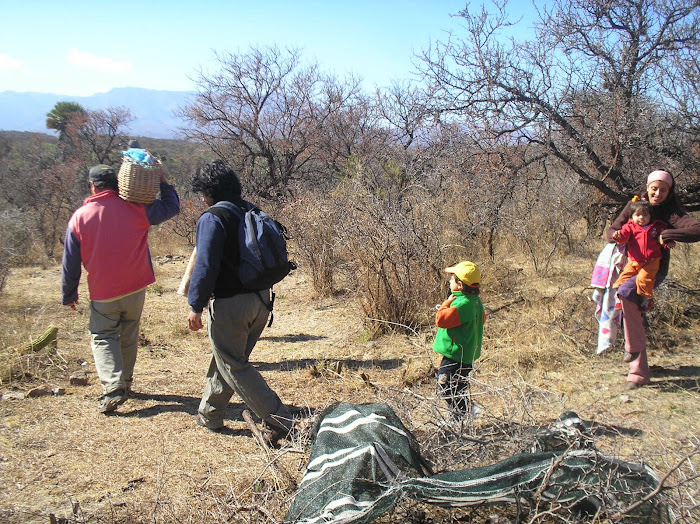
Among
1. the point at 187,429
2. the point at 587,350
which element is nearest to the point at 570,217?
the point at 587,350

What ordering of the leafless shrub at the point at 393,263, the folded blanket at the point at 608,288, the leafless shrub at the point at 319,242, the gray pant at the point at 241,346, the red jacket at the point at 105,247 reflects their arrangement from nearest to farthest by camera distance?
1. the gray pant at the point at 241,346
2. the red jacket at the point at 105,247
3. the folded blanket at the point at 608,288
4. the leafless shrub at the point at 393,263
5. the leafless shrub at the point at 319,242

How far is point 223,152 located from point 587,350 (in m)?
10.6

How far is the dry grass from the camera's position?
2393 mm

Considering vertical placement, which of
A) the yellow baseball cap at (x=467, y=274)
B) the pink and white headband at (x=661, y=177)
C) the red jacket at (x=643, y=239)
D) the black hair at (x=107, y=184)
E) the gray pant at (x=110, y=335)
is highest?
the pink and white headband at (x=661, y=177)

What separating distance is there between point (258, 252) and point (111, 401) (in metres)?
1.67

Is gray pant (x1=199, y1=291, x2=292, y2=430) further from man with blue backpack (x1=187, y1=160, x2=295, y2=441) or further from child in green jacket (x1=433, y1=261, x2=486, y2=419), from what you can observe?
child in green jacket (x1=433, y1=261, x2=486, y2=419)

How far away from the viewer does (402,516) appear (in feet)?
6.31

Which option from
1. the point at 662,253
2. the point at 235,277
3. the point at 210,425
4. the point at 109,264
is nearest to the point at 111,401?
the point at 210,425

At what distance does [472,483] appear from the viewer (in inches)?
71.8

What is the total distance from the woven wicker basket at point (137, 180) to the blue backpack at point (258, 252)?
34.4 inches

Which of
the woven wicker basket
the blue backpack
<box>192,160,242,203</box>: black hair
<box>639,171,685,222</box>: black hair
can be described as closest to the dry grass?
the blue backpack

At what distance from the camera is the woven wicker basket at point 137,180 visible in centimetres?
357

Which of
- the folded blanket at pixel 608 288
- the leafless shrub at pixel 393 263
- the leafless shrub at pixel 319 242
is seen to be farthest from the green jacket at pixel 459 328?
the leafless shrub at pixel 319 242

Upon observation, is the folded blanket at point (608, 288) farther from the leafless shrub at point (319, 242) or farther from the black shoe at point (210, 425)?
the leafless shrub at point (319, 242)
